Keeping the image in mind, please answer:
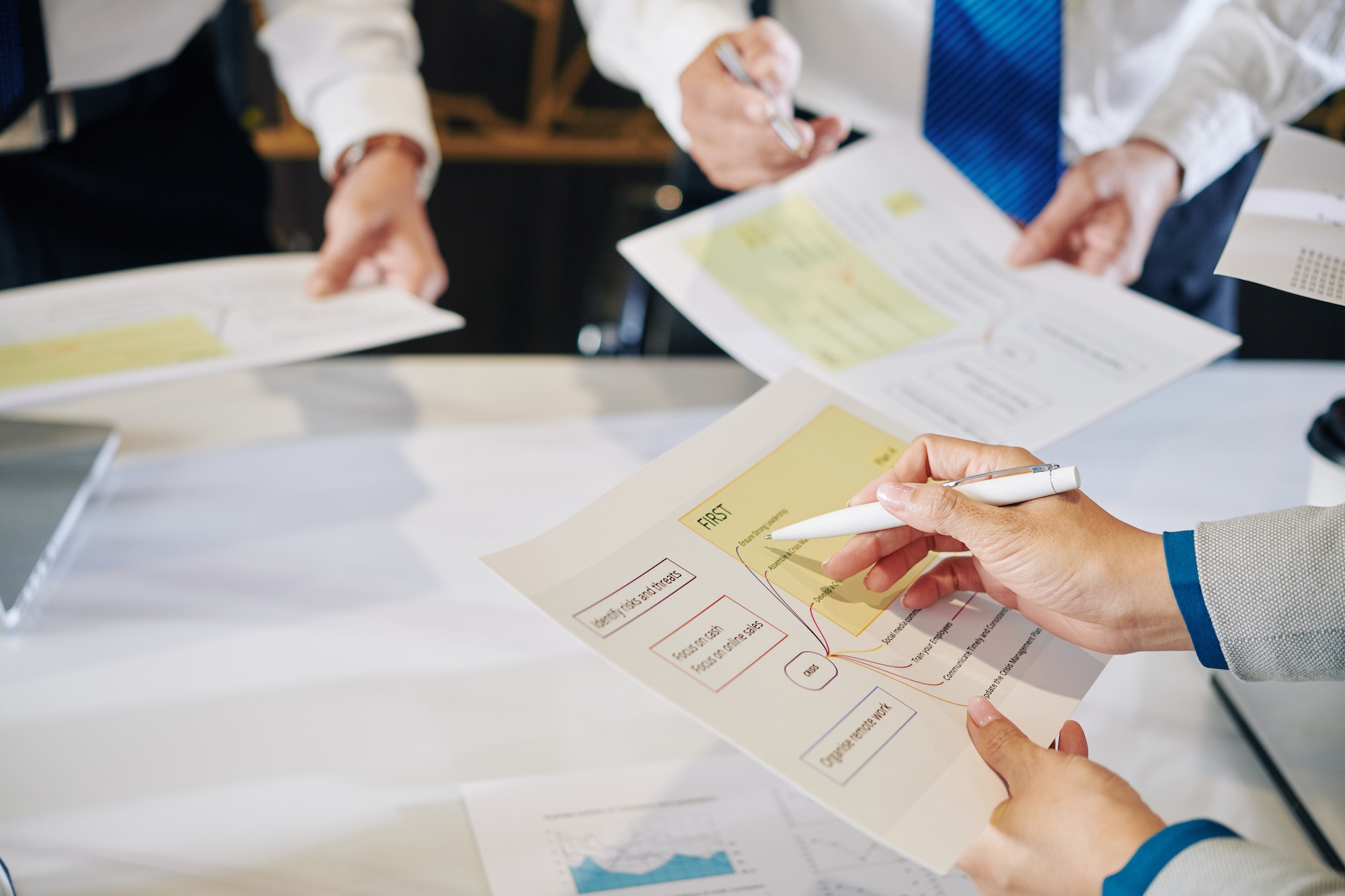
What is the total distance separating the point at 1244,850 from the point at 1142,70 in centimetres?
108

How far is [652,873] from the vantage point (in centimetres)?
60

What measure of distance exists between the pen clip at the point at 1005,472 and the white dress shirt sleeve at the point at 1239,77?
71 centimetres

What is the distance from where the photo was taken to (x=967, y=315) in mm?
946

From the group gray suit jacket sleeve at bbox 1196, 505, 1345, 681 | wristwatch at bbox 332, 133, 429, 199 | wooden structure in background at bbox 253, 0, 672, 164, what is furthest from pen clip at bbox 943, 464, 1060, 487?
wooden structure in background at bbox 253, 0, 672, 164

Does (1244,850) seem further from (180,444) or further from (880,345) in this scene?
(180,444)

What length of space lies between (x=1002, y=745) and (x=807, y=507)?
0.20 m

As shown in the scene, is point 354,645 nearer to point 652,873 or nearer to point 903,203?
point 652,873

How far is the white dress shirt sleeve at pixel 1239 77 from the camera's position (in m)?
1.11

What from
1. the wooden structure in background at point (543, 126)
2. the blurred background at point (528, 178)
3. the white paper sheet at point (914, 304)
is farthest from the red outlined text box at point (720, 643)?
the wooden structure in background at point (543, 126)

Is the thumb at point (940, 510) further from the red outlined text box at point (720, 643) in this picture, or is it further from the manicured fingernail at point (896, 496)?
the red outlined text box at point (720, 643)

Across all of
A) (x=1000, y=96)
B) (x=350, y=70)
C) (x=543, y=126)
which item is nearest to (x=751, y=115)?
(x=1000, y=96)

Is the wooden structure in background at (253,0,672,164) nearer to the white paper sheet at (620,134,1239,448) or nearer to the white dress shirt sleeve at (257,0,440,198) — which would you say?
the white dress shirt sleeve at (257,0,440,198)

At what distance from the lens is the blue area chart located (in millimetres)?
589

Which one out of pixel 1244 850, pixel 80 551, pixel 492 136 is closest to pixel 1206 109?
pixel 1244 850
